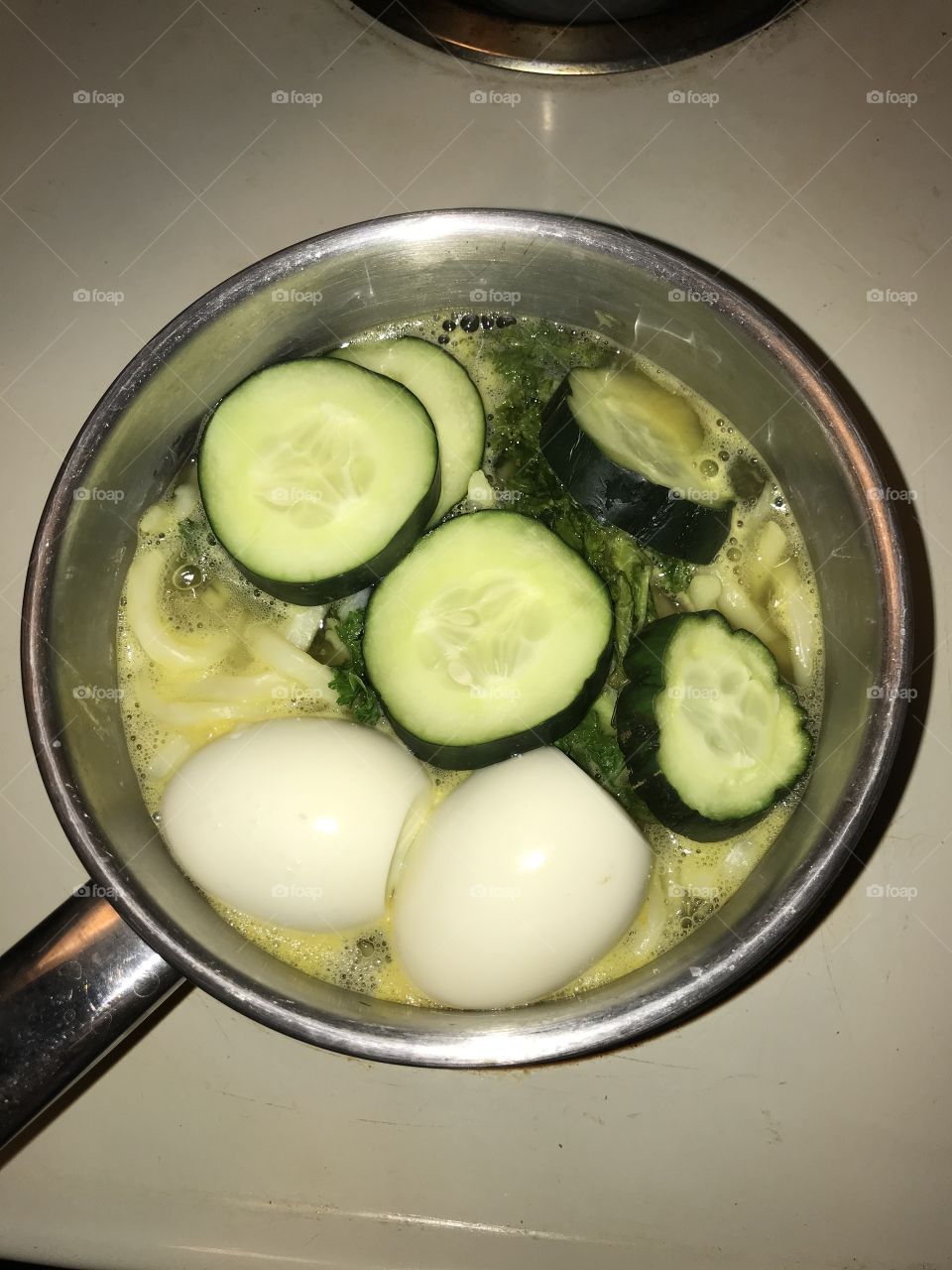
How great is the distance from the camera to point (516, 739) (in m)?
0.87

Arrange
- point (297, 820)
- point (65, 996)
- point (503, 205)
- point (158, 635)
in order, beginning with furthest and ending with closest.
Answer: point (503, 205) < point (158, 635) < point (297, 820) < point (65, 996)

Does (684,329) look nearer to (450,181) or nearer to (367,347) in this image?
(367,347)

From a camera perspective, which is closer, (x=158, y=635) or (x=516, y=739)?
(x=516, y=739)

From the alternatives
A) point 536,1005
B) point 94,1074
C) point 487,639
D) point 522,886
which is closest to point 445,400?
point 487,639

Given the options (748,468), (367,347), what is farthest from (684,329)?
(367,347)

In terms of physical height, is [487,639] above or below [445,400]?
below

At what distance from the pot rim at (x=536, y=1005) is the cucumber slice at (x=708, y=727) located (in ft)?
0.36

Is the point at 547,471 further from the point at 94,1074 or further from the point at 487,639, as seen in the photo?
the point at 94,1074

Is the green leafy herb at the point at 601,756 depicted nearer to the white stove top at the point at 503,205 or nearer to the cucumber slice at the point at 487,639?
the cucumber slice at the point at 487,639

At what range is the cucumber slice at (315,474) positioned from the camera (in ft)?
2.91

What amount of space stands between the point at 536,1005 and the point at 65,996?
1.31 feet

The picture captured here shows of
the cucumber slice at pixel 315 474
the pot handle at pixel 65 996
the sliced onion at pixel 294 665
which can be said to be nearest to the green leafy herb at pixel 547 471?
the cucumber slice at pixel 315 474

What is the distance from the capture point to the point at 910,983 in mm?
1037

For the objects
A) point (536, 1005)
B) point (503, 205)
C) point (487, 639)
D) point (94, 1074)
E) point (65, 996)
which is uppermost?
point (503, 205)
